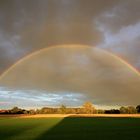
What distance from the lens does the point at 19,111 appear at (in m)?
129

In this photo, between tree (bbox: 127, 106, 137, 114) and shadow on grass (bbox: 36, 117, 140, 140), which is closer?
shadow on grass (bbox: 36, 117, 140, 140)

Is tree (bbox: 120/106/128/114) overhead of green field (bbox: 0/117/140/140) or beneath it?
overhead

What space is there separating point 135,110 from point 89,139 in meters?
110

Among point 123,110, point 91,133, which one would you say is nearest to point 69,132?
point 91,133

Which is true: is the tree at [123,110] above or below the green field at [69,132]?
above

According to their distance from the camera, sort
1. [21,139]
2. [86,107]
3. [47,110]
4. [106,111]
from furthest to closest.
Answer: [86,107] < [47,110] < [106,111] < [21,139]

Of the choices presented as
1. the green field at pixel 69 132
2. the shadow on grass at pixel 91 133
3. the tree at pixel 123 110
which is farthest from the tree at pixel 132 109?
the shadow on grass at pixel 91 133

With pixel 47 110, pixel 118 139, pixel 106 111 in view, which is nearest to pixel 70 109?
pixel 47 110

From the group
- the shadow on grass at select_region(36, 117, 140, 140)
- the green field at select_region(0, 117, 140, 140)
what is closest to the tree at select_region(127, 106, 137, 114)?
the green field at select_region(0, 117, 140, 140)

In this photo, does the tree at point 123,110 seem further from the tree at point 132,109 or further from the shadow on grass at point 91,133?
the shadow on grass at point 91,133

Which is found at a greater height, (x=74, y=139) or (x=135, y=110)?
(x=135, y=110)

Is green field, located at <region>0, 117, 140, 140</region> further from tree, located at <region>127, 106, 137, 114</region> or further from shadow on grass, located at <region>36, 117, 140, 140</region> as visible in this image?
tree, located at <region>127, 106, 137, 114</region>

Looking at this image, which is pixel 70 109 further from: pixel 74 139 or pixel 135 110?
pixel 74 139

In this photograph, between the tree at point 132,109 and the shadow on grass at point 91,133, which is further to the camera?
the tree at point 132,109
